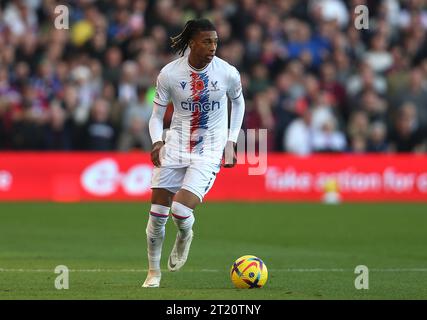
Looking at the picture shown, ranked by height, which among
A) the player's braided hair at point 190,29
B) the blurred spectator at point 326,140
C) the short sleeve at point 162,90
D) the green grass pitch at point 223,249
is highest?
the player's braided hair at point 190,29

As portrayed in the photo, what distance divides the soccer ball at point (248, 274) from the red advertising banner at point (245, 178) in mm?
11509

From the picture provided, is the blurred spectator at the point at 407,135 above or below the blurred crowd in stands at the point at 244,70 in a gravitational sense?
below

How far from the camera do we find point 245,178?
23.9 meters

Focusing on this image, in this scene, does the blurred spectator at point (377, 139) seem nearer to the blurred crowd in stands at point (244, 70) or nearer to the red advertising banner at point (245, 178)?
the blurred crowd in stands at point (244, 70)

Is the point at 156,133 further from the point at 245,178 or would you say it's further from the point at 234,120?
the point at 245,178

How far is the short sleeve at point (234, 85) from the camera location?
11367 millimetres

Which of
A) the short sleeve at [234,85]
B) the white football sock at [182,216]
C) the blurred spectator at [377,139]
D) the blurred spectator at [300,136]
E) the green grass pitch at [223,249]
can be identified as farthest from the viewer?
→ the blurred spectator at [377,139]

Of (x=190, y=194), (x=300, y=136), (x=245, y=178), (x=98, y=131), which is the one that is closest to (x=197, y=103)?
(x=190, y=194)

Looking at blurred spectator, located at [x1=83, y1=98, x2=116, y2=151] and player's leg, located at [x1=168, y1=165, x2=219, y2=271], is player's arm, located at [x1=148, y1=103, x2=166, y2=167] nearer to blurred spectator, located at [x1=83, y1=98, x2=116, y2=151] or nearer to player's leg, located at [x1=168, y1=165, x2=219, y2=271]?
player's leg, located at [x1=168, y1=165, x2=219, y2=271]

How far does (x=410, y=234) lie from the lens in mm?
17594

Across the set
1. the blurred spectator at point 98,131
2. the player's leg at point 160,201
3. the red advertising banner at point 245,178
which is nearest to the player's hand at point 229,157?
the player's leg at point 160,201

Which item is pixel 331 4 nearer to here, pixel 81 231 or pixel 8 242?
pixel 81 231

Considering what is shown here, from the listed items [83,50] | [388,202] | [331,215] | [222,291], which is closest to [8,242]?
[222,291]

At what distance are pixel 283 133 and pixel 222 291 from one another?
45.5 feet
